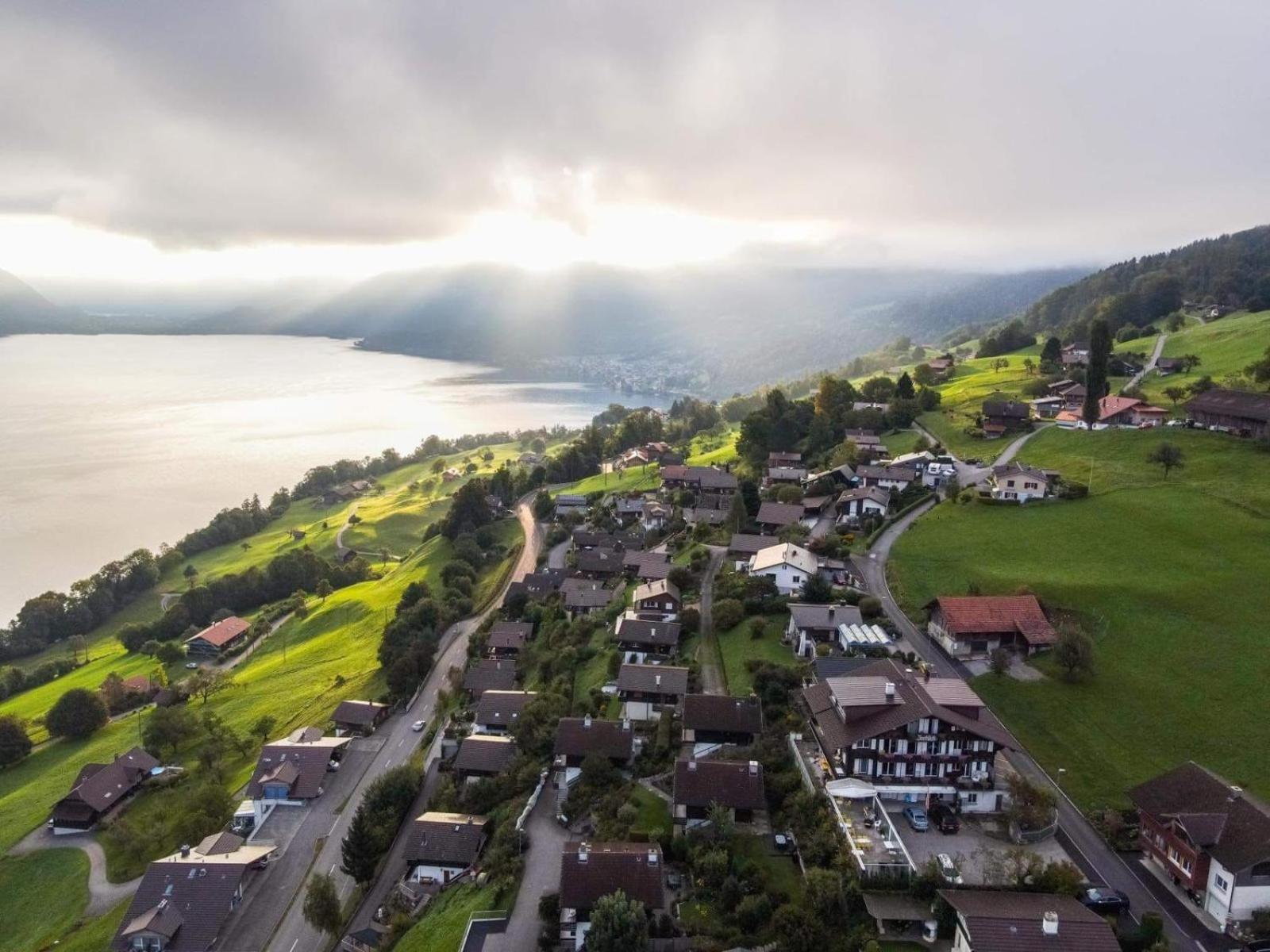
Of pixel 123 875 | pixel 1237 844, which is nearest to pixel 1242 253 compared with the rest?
pixel 1237 844

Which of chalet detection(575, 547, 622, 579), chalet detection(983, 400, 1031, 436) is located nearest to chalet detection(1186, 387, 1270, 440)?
chalet detection(983, 400, 1031, 436)

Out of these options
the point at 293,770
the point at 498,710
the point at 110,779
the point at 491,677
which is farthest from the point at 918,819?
the point at 110,779

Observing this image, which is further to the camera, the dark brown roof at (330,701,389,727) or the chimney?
the dark brown roof at (330,701,389,727)

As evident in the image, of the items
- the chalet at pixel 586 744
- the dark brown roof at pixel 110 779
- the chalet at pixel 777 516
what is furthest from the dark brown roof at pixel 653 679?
the dark brown roof at pixel 110 779

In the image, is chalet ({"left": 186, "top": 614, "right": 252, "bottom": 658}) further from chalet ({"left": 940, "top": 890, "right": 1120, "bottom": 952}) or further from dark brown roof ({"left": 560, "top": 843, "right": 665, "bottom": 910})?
chalet ({"left": 940, "top": 890, "right": 1120, "bottom": 952})

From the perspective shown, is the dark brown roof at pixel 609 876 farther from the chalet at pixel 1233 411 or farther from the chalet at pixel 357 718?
the chalet at pixel 1233 411

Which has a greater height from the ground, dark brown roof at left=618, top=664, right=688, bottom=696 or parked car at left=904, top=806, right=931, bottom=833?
dark brown roof at left=618, top=664, right=688, bottom=696
